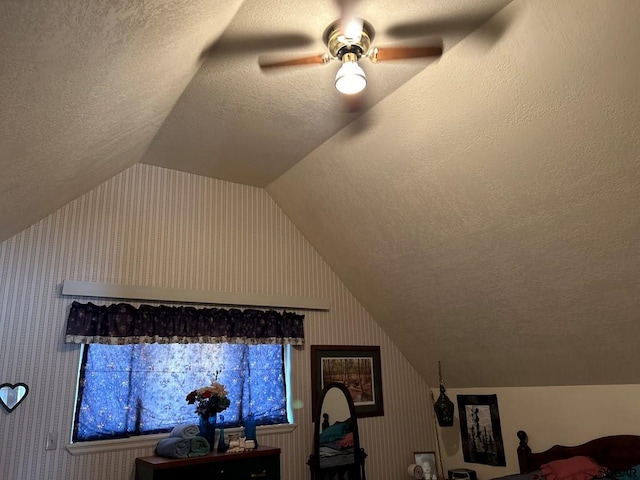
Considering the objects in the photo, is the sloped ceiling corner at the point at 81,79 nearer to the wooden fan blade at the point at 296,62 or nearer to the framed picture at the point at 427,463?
the wooden fan blade at the point at 296,62

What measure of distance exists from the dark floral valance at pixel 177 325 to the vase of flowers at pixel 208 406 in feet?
1.30

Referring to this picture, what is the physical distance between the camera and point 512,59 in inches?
98.9

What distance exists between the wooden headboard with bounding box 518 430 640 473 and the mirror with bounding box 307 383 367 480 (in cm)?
133

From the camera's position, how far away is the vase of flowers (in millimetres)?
3561

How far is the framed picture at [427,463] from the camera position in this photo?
445cm

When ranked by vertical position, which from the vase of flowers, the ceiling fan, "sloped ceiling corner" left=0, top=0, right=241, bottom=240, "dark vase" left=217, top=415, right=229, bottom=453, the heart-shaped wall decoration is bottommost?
"dark vase" left=217, top=415, right=229, bottom=453

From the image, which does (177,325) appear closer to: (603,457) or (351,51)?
(351,51)

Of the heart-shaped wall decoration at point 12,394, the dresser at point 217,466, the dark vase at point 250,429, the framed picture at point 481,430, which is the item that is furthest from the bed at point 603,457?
the heart-shaped wall decoration at point 12,394

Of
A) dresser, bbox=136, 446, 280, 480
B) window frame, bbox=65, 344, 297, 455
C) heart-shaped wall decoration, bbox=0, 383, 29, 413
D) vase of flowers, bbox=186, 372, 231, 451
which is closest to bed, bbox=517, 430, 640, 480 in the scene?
dresser, bbox=136, 446, 280, 480

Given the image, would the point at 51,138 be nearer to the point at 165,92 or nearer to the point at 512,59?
the point at 165,92

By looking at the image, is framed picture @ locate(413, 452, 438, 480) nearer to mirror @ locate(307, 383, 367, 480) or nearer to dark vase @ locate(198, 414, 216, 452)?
mirror @ locate(307, 383, 367, 480)

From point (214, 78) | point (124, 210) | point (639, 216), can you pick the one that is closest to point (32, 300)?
point (124, 210)

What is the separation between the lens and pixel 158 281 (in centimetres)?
382

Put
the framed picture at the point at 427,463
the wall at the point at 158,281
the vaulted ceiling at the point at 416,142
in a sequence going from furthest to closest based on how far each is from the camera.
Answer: the framed picture at the point at 427,463 < the wall at the point at 158,281 < the vaulted ceiling at the point at 416,142
